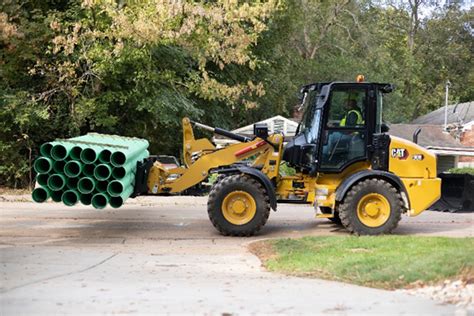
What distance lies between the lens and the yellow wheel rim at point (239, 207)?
13008 mm

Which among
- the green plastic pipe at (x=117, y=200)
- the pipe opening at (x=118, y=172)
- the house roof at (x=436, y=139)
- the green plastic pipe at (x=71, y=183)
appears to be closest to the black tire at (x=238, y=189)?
the green plastic pipe at (x=117, y=200)

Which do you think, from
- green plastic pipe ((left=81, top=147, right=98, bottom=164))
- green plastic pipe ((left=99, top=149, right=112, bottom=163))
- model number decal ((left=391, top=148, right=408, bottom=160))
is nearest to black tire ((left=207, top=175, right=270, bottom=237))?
green plastic pipe ((left=99, top=149, right=112, bottom=163))

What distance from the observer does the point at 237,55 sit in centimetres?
2238

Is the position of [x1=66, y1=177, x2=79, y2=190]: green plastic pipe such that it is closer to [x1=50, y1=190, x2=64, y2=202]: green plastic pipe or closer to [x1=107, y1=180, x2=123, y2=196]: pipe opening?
[x1=50, y1=190, x2=64, y2=202]: green plastic pipe

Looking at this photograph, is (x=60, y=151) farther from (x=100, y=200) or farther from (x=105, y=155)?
(x=100, y=200)

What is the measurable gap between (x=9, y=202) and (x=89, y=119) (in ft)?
18.0

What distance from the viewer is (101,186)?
1193 cm

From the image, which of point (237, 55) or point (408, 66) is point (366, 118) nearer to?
point (237, 55)

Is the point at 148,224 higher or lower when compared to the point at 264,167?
lower

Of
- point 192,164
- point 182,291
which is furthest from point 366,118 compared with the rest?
point 182,291

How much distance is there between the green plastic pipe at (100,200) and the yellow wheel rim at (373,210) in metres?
4.86

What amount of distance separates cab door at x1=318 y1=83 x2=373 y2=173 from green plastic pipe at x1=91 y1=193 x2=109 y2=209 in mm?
4257

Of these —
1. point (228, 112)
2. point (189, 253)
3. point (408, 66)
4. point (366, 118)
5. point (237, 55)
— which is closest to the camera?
point (189, 253)

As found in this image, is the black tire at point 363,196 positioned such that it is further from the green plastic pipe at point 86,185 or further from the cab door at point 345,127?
the green plastic pipe at point 86,185
